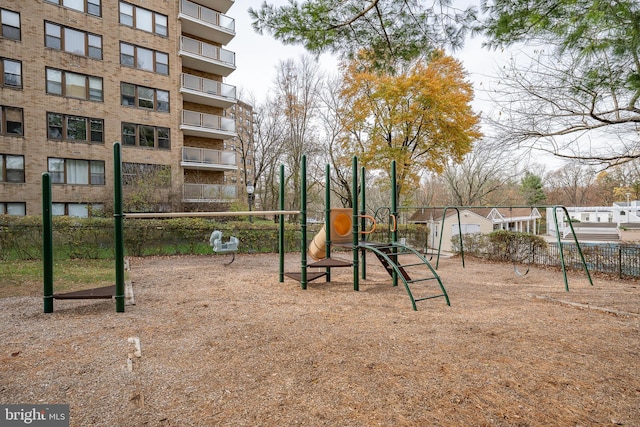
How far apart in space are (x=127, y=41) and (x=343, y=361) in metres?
21.9

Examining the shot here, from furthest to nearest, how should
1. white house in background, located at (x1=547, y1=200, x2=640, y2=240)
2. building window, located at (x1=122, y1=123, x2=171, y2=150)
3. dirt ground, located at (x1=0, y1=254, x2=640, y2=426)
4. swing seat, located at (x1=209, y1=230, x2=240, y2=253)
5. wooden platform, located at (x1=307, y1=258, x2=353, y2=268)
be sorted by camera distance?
white house in background, located at (x1=547, y1=200, x2=640, y2=240)
building window, located at (x1=122, y1=123, x2=171, y2=150)
swing seat, located at (x1=209, y1=230, x2=240, y2=253)
wooden platform, located at (x1=307, y1=258, x2=353, y2=268)
dirt ground, located at (x1=0, y1=254, x2=640, y2=426)

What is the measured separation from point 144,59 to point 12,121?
7.11 meters

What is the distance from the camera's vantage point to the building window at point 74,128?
682 inches

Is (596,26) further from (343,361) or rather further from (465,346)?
(343,361)

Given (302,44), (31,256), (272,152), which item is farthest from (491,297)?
(272,152)

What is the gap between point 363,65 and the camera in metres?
6.91

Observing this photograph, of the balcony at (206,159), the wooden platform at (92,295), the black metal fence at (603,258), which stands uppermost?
the balcony at (206,159)


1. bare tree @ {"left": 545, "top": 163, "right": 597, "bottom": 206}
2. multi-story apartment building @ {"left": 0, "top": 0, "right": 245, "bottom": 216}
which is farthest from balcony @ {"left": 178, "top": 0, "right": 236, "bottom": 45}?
bare tree @ {"left": 545, "top": 163, "right": 597, "bottom": 206}

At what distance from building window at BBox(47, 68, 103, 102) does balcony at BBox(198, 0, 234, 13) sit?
8.44m

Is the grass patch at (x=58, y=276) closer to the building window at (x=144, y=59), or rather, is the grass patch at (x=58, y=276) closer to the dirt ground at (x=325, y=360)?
the dirt ground at (x=325, y=360)

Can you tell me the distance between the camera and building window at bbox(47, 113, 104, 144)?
17328 mm

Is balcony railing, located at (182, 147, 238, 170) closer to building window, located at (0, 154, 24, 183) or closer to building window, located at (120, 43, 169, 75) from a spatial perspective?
building window, located at (120, 43, 169, 75)

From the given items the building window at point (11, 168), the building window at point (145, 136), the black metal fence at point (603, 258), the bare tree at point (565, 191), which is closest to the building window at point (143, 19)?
the building window at point (145, 136)

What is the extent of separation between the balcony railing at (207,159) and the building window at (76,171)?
435cm
